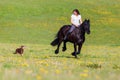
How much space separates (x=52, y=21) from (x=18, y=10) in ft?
24.2

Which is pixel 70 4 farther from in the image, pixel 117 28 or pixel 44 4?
pixel 117 28

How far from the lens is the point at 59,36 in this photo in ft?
77.3

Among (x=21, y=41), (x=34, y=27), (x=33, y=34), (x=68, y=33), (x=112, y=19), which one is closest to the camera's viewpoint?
(x=68, y=33)

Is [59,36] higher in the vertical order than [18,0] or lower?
lower

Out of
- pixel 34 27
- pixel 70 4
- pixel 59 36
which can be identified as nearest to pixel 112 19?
pixel 70 4

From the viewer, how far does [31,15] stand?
63344 mm

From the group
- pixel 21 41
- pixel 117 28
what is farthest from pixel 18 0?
pixel 21 41

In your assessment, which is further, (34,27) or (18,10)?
(18,10)

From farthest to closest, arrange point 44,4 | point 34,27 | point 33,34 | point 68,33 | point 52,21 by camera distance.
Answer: point 44,4 → point 52,21 → point 34,27 → point 33,34 → point 68,33

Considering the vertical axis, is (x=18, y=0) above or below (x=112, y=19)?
above

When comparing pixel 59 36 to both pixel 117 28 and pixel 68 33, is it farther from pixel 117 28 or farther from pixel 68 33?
pixel 117 28

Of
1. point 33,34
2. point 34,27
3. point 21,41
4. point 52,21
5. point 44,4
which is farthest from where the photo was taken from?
point 44,4

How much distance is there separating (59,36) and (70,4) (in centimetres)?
4822

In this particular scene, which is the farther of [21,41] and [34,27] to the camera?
[34,27]
